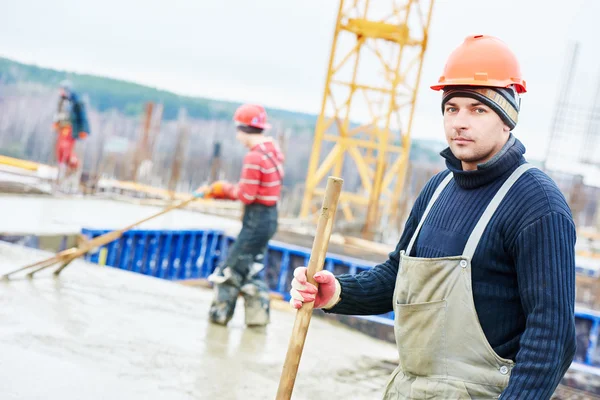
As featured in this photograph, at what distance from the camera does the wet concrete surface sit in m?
4.54

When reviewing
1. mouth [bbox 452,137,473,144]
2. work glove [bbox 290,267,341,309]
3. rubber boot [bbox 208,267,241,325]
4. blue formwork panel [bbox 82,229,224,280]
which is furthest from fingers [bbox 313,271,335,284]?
blue formwork panel [bbox 82,229,224,280]

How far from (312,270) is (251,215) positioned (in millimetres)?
4316

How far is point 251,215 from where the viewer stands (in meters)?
6.80

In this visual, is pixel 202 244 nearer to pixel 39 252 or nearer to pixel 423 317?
pixel 39 252

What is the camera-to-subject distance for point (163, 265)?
411 inches

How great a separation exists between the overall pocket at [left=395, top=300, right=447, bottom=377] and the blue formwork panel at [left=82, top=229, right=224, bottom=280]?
7579 millimetres

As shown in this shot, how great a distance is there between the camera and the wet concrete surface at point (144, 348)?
179 inches

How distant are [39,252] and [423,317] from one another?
23.3 feet

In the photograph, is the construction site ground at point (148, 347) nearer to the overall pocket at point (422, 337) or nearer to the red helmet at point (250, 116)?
the red helmet at point (250, 116)

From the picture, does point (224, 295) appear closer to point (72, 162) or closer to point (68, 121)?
point (68, 121)

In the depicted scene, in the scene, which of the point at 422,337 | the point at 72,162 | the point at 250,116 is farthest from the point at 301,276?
the point at 72,162

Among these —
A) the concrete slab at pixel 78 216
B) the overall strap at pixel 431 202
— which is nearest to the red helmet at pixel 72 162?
the concrete slab at pixel 78 216

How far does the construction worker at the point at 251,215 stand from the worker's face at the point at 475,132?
4.36m

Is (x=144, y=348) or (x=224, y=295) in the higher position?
(x=224, y=295)
